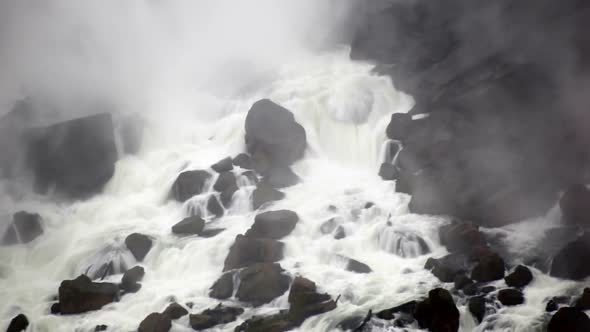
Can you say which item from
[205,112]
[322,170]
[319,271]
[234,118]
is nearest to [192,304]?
[319,271]

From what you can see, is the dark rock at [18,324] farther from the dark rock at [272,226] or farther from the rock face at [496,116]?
the rock face at [496,116]

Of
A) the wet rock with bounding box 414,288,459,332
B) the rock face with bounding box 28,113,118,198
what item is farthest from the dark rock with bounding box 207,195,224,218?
the wet rock with bounding box 414,288,459,332

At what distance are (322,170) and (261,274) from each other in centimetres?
911

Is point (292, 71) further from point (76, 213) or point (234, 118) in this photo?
point (76, 213)

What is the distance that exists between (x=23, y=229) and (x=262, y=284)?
40.5ft

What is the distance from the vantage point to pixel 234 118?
2934cm

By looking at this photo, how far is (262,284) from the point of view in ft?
52.7

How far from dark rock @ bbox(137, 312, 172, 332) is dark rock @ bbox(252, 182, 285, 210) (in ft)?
24.9

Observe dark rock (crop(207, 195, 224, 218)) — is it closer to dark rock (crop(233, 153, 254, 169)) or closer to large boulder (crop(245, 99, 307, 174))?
dark rock (crop(233, 153, 254, 169))

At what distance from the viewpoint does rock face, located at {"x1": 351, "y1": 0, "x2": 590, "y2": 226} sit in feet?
62.4

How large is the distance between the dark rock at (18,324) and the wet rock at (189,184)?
8.52 m

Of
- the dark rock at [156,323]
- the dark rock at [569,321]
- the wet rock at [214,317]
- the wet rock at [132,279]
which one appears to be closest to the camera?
the dark rock at [569,321]

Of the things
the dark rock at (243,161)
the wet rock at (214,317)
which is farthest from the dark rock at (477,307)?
the dark rock at (243,161)

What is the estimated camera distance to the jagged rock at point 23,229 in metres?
22.8
